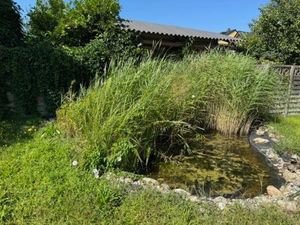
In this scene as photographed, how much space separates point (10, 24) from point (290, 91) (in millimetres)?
7779

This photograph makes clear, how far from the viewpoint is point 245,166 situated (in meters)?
6.38

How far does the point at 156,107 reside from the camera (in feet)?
17.9

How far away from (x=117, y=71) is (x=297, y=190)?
321cm

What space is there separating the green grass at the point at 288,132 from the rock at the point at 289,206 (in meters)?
2.78

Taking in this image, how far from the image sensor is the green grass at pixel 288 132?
6.98 meters

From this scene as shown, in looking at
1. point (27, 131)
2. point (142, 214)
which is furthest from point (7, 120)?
point (142, 214)

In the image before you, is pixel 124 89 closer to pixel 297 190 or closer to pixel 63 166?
pixel 63 166

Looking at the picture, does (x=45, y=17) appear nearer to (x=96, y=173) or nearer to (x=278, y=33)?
(x=96, y=173)

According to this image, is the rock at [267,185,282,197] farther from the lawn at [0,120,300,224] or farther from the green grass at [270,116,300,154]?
the green grass at [270,116,300,154]

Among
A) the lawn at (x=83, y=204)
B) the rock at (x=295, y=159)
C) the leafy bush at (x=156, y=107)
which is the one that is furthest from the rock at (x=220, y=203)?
the rock at (x=295, y=159)

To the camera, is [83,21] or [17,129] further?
[83,21]

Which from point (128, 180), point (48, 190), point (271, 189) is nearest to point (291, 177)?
point (271, 189)

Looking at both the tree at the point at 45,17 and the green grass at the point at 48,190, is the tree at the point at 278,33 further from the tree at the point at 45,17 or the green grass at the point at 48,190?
the green grass at the point at 48,190

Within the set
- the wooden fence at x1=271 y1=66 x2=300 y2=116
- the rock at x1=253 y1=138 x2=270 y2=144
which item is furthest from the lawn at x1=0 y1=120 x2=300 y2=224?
the wooden fence at x1=271 y1=66 x2=300 y2=116
